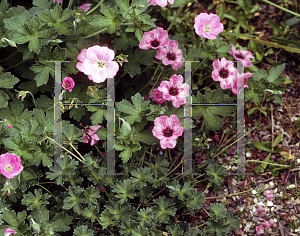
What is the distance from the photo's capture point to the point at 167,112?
1935 millimetres

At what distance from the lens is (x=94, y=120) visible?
185 cm

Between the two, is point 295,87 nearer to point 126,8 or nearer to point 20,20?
point 126,8

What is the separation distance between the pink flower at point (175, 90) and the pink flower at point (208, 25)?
322 millimetres

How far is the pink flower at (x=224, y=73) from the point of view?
2012mm

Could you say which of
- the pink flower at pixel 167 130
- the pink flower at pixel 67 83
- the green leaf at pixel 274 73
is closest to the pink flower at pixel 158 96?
the pink flower at pixel 167 130

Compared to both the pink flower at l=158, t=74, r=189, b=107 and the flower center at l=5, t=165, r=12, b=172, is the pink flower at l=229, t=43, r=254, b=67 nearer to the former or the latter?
the pink flower at l=158, t=74, r=189, b=107

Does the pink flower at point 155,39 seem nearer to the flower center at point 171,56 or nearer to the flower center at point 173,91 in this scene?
the flower center at point 171,56

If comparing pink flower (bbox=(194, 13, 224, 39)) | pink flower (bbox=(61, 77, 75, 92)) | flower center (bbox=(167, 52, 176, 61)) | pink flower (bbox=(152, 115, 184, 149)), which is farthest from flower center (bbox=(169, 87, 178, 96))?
pink flower (bbox=(61, 77, 75, 92))

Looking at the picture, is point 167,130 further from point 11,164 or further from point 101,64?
point 11,164

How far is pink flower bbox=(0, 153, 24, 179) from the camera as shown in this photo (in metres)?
1.54

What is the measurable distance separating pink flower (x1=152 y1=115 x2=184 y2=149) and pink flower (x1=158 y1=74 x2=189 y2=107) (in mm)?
100

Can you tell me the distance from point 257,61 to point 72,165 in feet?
5.45

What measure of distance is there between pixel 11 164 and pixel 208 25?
1.34 meters

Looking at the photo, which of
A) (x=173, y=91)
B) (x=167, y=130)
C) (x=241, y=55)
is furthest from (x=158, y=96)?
(x=241, y=55)
